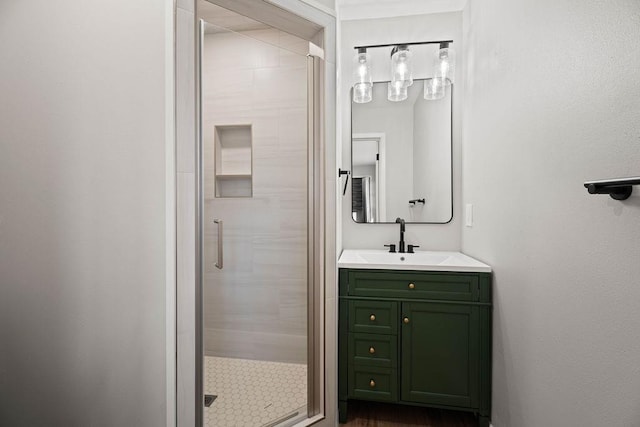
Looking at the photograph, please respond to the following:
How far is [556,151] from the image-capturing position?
1122 mm

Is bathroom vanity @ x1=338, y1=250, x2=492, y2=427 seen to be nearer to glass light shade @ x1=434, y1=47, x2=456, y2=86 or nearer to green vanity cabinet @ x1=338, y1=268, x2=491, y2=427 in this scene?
green vanity cabinet @ x1=338, y1=268, x2=491, y2=427

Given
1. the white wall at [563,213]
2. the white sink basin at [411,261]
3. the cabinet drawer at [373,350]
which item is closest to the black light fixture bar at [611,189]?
the white wall at [563,213]

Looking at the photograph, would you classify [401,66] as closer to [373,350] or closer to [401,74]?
[401,74]

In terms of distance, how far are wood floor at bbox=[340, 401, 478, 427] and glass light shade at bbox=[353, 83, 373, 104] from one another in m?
2.15

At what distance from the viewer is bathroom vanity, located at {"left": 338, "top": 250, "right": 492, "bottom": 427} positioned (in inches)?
69.0

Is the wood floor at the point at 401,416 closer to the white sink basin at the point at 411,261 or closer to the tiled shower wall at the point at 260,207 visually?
the tiled shower wall at the point at 260,207

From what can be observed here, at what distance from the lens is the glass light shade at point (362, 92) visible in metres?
2.37

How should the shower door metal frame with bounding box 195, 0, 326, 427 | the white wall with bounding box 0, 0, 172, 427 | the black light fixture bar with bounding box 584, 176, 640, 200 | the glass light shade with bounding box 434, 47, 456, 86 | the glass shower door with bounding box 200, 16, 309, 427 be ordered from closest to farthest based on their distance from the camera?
the black light fixture bar with bounding box 584, 176, 640, 200
the white wall with bounding box 0, 0, 172, 427
the glass shower door with bounding box 200, 16, 309, 427
the shower door metal frame with bounding box 195, 0, 326, 427
the glass light shade with bounding box 434, 47, 456, 86

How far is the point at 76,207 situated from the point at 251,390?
119 cm

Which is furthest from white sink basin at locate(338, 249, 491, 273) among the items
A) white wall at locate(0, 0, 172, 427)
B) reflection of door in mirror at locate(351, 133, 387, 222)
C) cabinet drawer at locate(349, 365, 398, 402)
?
white wall at locate(0, 0, 172, 427)

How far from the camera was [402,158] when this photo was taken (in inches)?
93.4

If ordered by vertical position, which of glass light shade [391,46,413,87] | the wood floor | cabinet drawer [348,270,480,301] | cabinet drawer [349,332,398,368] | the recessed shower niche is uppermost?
glass light shade [391,46,413,87]

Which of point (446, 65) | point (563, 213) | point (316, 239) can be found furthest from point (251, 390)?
point (446, 65)

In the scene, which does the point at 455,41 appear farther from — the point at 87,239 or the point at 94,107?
the point at 87,239
